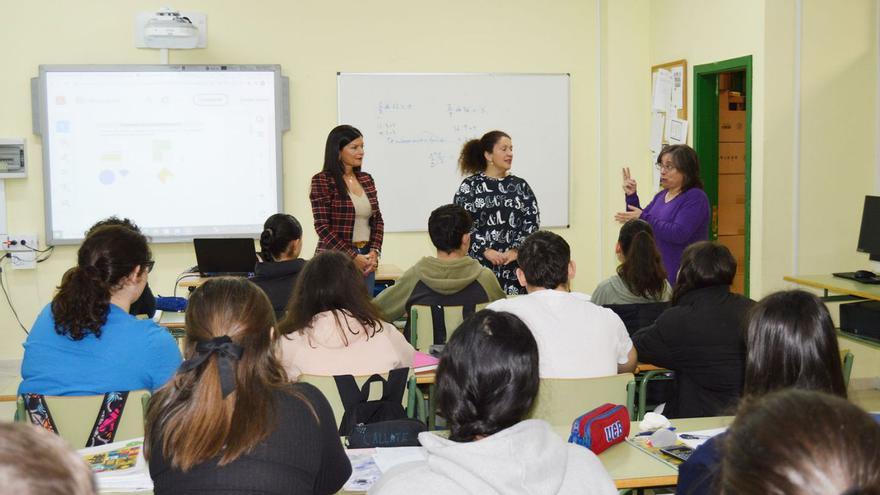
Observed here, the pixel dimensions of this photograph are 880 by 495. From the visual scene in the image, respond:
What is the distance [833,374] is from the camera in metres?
2.03

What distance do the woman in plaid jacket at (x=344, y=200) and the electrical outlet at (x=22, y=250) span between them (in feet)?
8.51

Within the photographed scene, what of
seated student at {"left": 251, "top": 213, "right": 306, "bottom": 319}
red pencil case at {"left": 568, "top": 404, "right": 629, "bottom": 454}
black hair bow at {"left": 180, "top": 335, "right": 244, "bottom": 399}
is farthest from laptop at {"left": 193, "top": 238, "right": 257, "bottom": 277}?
black hair bow at {"left": 180, "top": 335, "right": 244, "bottom": 399}

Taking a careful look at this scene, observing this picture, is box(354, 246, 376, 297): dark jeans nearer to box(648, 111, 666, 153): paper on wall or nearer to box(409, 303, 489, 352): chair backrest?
box(409, 303, 489, 352): chair backrest

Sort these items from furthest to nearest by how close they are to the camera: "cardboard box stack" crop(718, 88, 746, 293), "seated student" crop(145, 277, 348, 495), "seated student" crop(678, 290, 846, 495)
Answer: "cardboard box stack" crop(718, 88, 746, 293) < "seated student" crop(678, 290, 846, 495) < "seated student" crop(145, 277, 348, 495)

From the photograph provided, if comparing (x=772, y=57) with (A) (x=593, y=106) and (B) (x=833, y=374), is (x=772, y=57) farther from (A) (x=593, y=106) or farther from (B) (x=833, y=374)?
(B) (x=833, y=374)

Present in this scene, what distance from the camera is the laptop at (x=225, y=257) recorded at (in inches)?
213

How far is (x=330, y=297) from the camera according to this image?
324cm

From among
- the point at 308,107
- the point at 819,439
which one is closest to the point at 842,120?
the point at 308,107

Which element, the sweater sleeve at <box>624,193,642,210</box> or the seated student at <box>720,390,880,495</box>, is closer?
the seated student at <box>720,390,880,495</box>

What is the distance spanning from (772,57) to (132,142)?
4.42 metres

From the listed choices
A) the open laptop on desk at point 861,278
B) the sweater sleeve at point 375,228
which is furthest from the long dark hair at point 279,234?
the open laptop on desk at point 861,278

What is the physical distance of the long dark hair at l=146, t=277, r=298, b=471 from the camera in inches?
74.0

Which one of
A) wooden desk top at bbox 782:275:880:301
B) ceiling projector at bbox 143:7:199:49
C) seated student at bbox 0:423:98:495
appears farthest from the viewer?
ceiling projector at bbox 143:7:199:49

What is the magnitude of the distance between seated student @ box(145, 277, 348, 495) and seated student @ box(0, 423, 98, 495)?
1.12m
